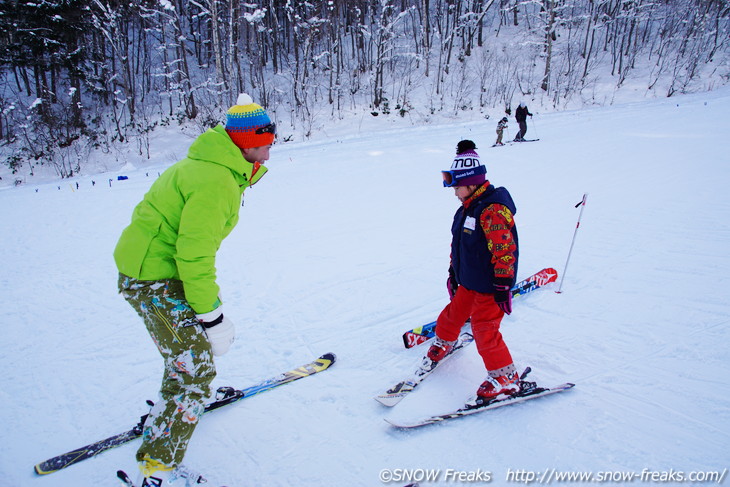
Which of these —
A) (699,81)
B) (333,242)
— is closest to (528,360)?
(333,242)

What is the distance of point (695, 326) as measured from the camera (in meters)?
3.34

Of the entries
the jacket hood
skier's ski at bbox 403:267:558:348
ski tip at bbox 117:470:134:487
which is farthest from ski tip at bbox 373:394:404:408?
the jacket hood

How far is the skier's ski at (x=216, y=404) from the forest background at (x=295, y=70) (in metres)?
18.0

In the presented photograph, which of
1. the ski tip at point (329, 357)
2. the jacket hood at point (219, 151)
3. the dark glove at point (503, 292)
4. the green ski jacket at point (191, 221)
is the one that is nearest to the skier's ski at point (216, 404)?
the ski tip at point (329, 357)

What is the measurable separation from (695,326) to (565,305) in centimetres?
101

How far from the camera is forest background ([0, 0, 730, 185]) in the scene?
20.2 m

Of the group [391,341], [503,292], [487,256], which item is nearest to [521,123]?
[391,341]

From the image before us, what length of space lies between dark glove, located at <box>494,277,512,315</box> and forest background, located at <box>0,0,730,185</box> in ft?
60.9

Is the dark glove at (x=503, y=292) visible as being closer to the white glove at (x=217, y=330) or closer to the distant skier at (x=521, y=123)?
the white glove at (x=217, y=330)

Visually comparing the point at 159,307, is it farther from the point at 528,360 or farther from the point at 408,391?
the point at 528,360

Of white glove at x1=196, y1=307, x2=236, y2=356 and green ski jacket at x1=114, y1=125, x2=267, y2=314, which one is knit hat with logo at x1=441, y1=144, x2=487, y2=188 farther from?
white glove at x1=196, y1=307, x2=236, y2=356

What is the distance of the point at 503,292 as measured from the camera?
2.47 metres

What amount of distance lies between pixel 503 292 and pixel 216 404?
217 cm

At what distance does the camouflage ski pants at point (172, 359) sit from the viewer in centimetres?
192
